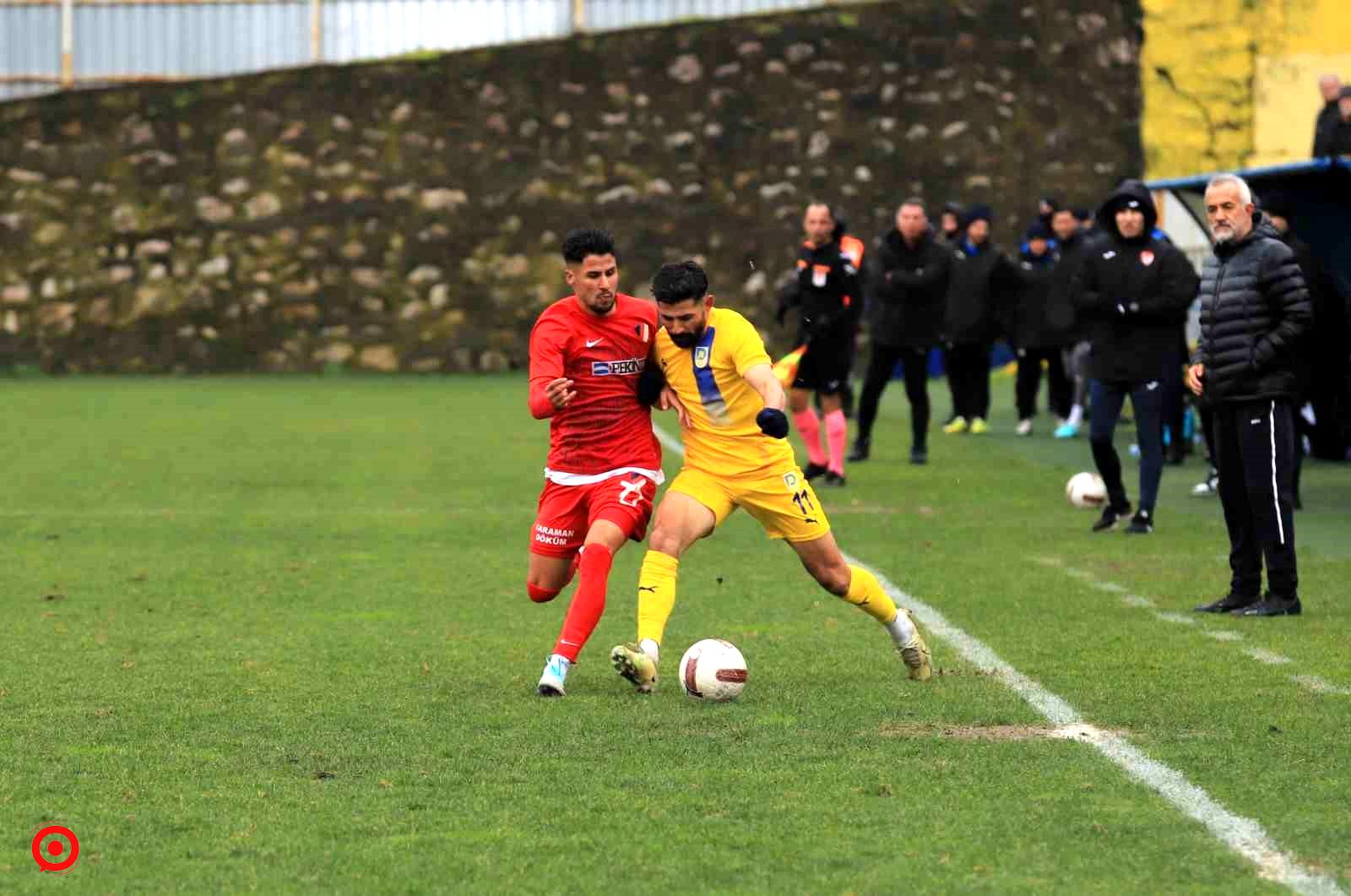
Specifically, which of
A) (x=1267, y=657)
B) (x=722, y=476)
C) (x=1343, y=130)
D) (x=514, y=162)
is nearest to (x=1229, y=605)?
(x=1267, y=657)

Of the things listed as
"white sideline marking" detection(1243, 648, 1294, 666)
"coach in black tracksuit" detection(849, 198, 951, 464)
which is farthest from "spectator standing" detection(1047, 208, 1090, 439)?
"white sideline marking" detection(1243, 648, 1294, 666)

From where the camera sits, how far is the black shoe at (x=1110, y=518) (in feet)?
46.1

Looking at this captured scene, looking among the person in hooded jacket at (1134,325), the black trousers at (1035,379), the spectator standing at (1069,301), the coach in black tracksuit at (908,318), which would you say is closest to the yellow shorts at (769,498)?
the person in hooded jacket at (1134,325)

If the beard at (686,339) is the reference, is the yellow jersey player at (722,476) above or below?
below

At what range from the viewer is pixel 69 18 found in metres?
32.3

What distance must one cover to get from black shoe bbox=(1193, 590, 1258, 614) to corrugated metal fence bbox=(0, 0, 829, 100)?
23125 mm

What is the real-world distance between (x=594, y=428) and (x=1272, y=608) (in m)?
3.54

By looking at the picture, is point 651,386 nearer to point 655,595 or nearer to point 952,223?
point 655,595

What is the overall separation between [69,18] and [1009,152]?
43.6 ft

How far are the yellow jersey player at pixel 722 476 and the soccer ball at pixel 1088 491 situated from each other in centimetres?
661

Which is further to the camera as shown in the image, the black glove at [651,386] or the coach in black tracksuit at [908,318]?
the coach in black tracksuit at [908,318]

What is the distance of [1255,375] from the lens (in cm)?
1049

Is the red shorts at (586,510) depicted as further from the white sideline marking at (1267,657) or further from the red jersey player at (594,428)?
the white sideline marking at (1267,657)

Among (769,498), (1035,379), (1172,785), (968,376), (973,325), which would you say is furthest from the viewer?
(1035,379)
